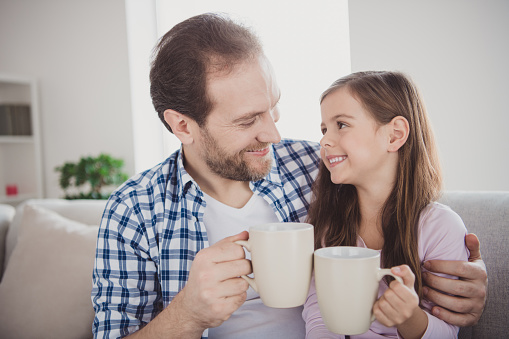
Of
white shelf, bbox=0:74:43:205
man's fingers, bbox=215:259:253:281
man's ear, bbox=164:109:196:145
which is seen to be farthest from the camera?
white shelf, bbox=0:74:43:205

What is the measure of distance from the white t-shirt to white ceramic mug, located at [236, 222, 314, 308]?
48 cm

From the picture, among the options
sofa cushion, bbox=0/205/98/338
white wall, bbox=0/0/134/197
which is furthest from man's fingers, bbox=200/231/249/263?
white wall, bbox=0/0/134/197

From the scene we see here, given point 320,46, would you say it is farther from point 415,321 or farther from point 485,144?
point 415,321

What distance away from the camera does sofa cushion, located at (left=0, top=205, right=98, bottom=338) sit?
61.0 inches

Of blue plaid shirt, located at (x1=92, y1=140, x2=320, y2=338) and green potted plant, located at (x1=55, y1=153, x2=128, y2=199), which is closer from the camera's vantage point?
blue plaid shirt, located at (x1=92, y1=140, x2=320, y2=338)

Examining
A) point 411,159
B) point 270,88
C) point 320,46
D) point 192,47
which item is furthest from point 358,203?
point 320,46

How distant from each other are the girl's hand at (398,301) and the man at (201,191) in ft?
1.88

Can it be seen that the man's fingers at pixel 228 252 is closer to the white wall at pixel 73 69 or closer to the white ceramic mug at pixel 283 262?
the white ceramic mug at pixel 283 262

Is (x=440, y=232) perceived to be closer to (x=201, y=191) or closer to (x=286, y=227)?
(x=286, y=227)

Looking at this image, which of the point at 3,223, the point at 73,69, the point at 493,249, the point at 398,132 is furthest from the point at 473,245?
the point at 73,69

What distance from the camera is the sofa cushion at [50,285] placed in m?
1.55

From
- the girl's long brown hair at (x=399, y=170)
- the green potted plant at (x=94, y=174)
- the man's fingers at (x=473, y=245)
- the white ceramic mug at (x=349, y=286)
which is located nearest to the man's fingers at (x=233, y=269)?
the white ceramic mug at (x=349, y=286)

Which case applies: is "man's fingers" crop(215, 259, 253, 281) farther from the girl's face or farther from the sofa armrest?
the sofa armrest

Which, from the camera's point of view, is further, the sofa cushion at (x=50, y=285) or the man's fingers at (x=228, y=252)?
the sofa cushion at (x=50, y=285)
